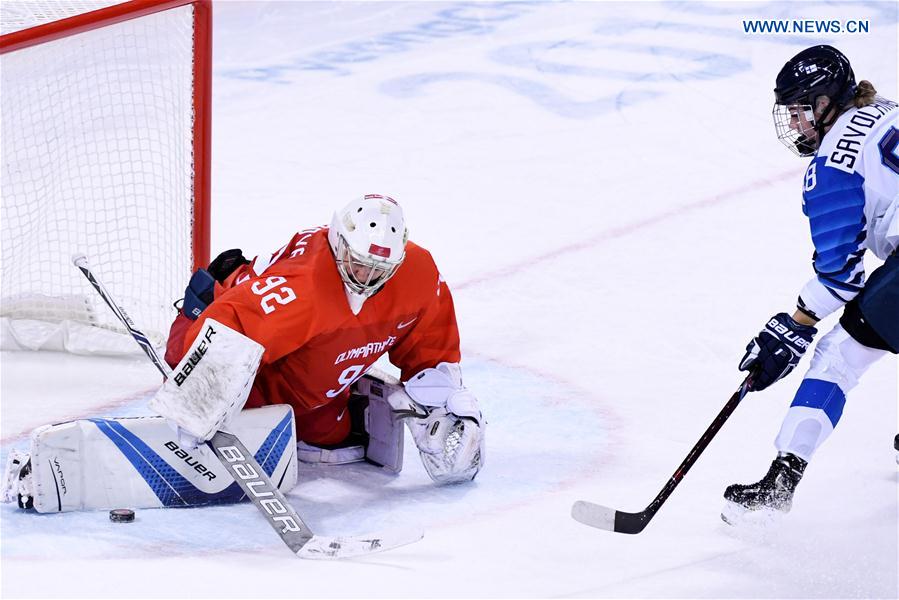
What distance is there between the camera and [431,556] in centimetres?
307

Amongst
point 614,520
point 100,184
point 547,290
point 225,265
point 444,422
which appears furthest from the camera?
point 547,290

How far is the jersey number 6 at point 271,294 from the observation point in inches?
127

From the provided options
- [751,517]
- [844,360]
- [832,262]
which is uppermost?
[832,262]

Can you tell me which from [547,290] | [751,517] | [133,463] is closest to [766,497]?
[751,517]

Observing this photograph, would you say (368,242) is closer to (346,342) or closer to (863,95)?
(346,342)

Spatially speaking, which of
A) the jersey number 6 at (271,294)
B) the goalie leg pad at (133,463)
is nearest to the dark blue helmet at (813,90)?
the jersey number 6 at (271,294)

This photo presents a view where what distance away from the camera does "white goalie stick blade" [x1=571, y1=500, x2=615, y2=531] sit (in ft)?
10.4

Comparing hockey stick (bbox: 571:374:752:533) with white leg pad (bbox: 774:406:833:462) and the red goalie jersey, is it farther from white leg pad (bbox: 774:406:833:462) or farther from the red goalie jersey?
the red goalie jersey

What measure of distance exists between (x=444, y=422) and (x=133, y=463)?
2.61ft

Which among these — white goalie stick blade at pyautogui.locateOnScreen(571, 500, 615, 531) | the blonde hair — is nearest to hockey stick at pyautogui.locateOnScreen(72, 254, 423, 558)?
white goalie stick blade at pyautogui.locateOnScreen(571, 500, 615, 531)

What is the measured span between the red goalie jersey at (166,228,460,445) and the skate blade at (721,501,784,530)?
0.90 meters

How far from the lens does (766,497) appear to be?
3.10 m

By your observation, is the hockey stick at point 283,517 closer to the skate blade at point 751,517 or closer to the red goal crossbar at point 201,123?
the skate blade at point 751,517

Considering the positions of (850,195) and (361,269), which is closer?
(850,195)
